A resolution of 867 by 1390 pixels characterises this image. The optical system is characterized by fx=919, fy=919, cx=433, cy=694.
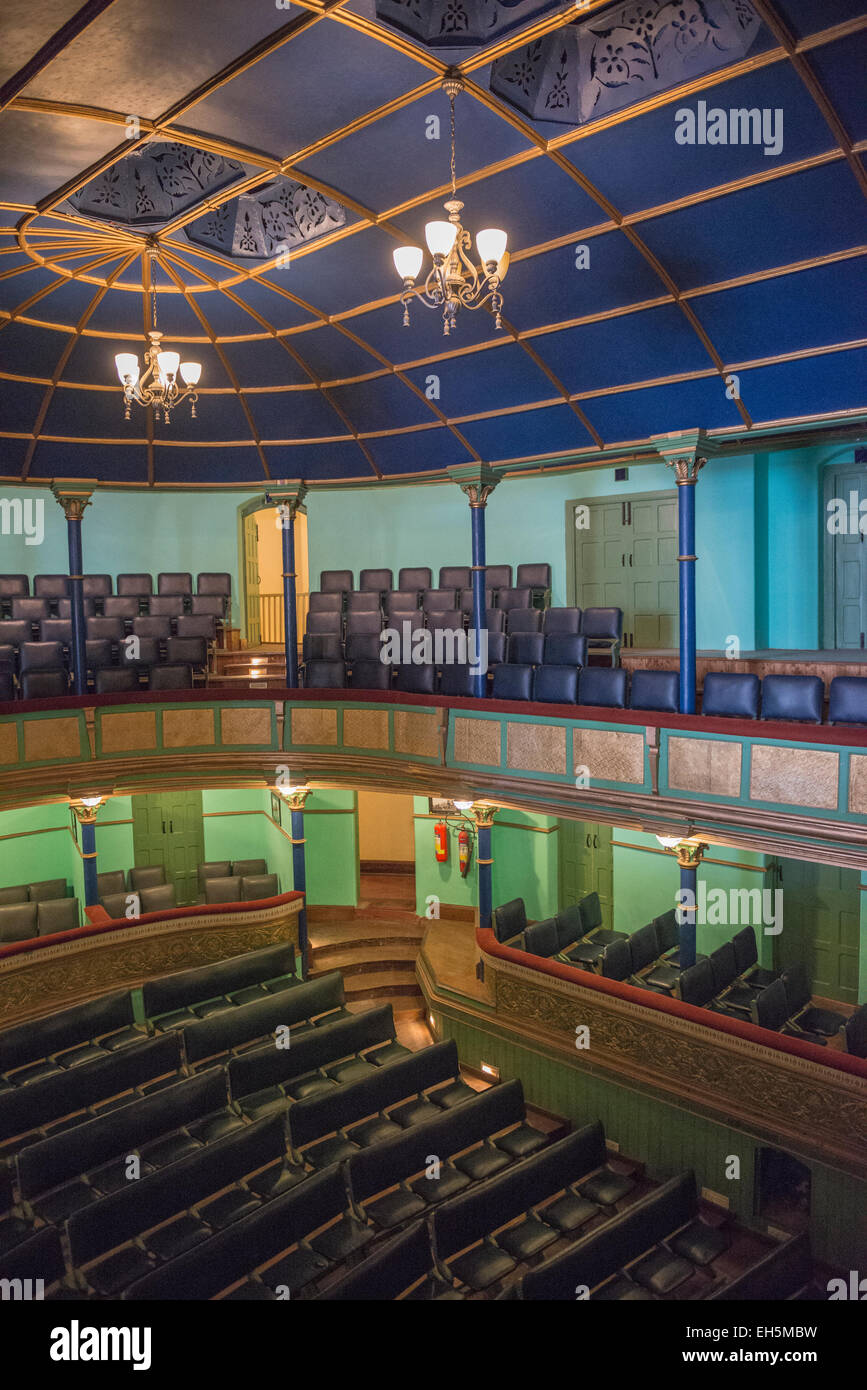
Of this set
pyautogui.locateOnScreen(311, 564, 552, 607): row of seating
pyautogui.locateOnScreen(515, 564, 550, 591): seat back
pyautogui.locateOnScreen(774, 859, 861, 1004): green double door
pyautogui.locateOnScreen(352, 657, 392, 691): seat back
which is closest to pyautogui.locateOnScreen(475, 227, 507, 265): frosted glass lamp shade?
pyautogui.locateOnScreen(352, 657, 392, 691): seat back

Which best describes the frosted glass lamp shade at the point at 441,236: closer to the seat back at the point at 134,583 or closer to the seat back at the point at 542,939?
the seat back at the point at 542,939

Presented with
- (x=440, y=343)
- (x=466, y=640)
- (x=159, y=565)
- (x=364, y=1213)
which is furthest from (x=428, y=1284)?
(x=159, y=565)

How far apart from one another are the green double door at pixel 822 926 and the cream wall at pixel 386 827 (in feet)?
19.2

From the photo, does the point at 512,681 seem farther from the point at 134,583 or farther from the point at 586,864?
the point at 134,583

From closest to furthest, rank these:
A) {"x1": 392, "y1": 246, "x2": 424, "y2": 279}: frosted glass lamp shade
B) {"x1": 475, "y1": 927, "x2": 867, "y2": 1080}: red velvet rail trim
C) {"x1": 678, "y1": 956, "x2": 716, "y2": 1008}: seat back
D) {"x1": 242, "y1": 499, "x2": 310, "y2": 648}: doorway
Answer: {"x1": 392, "y1": 246, "x2": 424, "y2": 279}: frosted glass lamp shade → {"x1": 475, "y1": 927, "x2": 867, "y2": 1080}: red velvet rail trim → {"x1": 678, "y1": 956, "x2": 716, "y2": 1008}: seat back → {"x1": 242, "y1": 499, "x2": 310, "y2": 648}: doorway

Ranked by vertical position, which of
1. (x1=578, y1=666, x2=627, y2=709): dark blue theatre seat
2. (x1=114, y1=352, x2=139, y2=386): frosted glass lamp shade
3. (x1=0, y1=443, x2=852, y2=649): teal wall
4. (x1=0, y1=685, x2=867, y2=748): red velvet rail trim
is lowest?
(x1=0, y1=685, x2=867, y2=748): red velvet rail trim

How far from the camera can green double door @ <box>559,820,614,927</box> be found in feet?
39.8

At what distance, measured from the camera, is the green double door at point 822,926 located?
10227 millimetres

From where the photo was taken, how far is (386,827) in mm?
14523

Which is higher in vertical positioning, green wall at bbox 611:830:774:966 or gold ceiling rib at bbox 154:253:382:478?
gold ceiling rib at bbox 154:253:382:478

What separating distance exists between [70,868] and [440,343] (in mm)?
8872

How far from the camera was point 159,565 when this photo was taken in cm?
1370

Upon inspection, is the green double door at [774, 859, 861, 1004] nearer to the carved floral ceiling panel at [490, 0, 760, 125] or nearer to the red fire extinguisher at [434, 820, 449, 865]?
the red fire extinguisher at [434, 820, 449, 865]

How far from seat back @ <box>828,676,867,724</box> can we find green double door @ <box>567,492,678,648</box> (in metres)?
4.30
